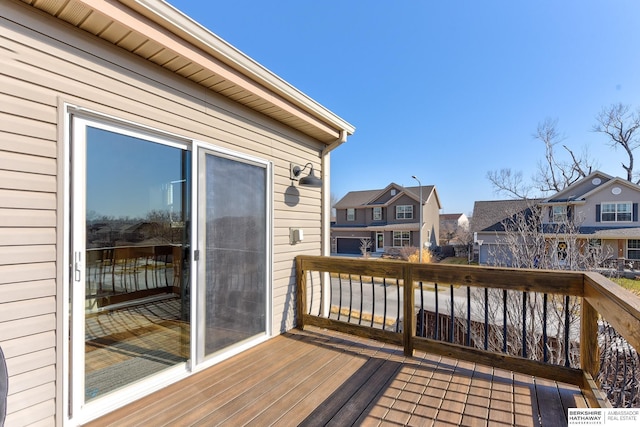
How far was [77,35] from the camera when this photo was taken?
183 cm

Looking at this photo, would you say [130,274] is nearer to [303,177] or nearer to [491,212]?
[303,177]

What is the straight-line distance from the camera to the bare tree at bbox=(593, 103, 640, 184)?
1680 centimetres

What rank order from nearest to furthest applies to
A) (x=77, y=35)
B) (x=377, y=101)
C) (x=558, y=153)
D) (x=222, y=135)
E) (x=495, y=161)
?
(x=77, y=35), (x=222, y=135), (x=377, y=101), (x=558, y=153), (x=495, y=161)

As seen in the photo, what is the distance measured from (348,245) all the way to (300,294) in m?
21.5

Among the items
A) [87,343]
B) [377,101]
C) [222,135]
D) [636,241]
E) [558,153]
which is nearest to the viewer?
[87,343]

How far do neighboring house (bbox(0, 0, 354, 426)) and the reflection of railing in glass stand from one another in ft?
0.04

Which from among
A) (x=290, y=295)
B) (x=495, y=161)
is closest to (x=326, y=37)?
(x=290, y=295)

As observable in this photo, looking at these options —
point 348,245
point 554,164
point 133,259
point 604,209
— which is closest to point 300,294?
point 133,259

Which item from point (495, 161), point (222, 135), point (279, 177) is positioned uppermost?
point (495, 161)

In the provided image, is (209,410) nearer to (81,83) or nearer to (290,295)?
(290,295)

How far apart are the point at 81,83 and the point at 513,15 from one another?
8.70 metres

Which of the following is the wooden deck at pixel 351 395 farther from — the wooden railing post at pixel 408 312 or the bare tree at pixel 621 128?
the bare tree at pixel 621 128

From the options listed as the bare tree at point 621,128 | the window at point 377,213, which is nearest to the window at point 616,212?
the bare tree at point 621,128

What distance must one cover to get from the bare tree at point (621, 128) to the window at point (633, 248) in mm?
5066
